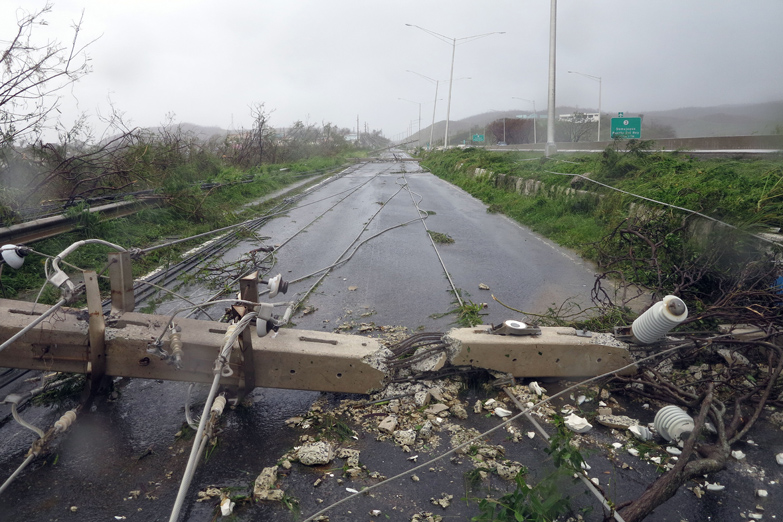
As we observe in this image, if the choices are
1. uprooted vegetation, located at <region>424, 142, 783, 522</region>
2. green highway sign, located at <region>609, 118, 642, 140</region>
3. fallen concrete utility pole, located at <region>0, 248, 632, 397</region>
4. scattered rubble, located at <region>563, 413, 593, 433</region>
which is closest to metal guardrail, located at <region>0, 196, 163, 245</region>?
fallen concrete utility pole, located at <region>0, 248, 632, 397</region>

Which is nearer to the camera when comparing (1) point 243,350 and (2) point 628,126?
(1) point 243,350

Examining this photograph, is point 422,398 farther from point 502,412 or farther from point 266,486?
point 266,486

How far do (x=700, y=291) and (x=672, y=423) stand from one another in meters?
2.88

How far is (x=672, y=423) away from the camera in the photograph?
3504mm

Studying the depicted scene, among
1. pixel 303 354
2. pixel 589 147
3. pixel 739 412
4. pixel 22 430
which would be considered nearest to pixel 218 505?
pixel 303 354

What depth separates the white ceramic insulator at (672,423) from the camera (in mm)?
3451

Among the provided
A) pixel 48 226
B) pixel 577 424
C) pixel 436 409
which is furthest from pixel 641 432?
pixel 48 226

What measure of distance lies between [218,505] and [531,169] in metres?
17.9

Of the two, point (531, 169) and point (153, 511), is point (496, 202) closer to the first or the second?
point (531, 169)

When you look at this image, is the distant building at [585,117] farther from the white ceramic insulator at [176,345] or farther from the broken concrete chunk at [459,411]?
the white ceramic insulator at [176,345]

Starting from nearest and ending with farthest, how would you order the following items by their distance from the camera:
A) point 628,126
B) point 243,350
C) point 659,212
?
point 243,350 → point 659,212 → point 628,126

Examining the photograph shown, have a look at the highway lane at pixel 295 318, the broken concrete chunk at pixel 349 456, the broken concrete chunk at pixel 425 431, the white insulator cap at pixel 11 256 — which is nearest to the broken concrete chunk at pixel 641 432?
the broken concrete chunk at pixel 425 431

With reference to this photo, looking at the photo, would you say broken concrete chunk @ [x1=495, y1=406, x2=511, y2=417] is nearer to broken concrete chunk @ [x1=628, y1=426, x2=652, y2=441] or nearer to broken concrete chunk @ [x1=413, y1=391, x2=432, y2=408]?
broken concrete chunk @ [x1=413, y1=391, x2=432, y2=408]

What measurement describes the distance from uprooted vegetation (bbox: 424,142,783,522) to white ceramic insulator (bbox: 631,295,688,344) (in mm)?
291
